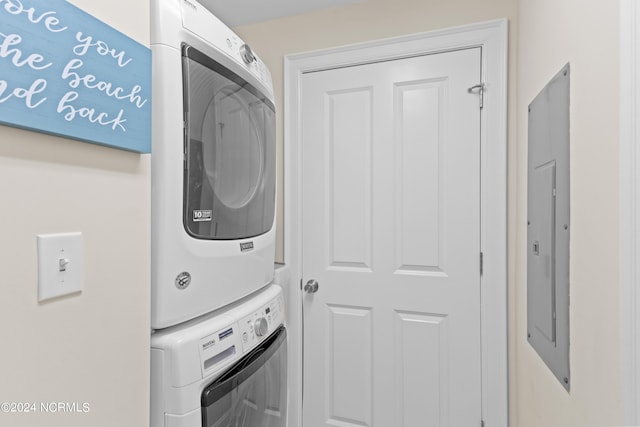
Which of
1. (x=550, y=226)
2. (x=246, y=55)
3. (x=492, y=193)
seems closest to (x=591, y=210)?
(x=550, y=226)

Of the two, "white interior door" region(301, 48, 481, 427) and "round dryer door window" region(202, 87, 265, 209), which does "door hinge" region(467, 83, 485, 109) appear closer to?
"white interior door" region(301, 48, 481, 427)

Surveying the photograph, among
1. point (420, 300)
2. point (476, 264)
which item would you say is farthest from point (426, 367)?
point (476, 264)

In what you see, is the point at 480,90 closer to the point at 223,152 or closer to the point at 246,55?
the point at 246,55

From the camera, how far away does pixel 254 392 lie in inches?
44.0

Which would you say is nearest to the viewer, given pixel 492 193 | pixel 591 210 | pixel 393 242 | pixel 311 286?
pixel 591 210

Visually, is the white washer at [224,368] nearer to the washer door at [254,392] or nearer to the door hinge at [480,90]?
the washer door at [254,392]

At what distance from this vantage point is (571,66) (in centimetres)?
96

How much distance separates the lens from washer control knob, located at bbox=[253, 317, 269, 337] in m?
1.13

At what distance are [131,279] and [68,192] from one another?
223 mm

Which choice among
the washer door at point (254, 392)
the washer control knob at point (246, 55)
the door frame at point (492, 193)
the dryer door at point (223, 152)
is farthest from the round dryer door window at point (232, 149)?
the door frame at point (492, 193)

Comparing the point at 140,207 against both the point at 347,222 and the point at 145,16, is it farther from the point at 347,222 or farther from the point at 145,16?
the point at 347,222

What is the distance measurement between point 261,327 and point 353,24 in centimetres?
157

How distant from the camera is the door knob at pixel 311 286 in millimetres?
1982

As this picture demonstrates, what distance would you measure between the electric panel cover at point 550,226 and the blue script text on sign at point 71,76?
3.46 ft
